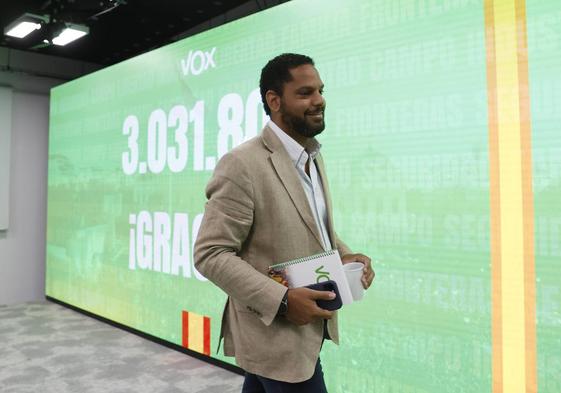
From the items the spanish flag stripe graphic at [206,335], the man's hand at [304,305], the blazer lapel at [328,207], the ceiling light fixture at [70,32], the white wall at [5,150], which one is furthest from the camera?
the white wall at [5,150]

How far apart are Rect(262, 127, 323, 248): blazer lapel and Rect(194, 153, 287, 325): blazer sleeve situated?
0.09 meters

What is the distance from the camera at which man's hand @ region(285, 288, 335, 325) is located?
38.0 inches

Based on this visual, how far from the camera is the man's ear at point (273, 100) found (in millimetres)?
1166

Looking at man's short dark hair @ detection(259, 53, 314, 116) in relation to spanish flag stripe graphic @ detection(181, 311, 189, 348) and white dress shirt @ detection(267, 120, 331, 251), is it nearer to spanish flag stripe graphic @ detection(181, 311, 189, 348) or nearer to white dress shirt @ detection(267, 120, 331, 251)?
white dress shirt @ detection(267, 120, 331, 251)

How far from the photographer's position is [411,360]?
216 centimetres

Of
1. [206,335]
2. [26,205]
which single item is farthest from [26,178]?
[206,335]

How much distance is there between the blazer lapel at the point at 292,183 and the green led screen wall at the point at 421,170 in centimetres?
117

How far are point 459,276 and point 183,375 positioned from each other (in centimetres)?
183

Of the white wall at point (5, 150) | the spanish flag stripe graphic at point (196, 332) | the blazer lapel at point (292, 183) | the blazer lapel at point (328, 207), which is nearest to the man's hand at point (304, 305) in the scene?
the blazer lapel at point (292, 183)

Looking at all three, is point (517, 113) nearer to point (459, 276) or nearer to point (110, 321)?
point (459, 276)

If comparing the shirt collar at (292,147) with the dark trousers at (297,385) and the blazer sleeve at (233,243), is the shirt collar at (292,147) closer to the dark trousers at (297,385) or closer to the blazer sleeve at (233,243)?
the blazer sleeve at (233,243)

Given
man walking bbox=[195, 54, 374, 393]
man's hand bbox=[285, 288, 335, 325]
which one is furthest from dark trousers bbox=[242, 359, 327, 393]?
man's hand bbox=[285, 288, 335, 325]

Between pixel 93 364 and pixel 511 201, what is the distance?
9.09 ft

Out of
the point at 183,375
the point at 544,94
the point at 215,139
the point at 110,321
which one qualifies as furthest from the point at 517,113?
the point at 110,321
